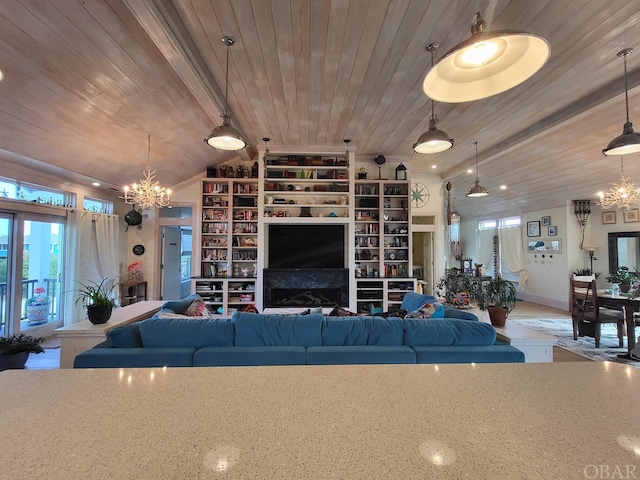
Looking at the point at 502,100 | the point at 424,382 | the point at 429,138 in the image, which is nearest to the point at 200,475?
the point at 424,382

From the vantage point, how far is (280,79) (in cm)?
315

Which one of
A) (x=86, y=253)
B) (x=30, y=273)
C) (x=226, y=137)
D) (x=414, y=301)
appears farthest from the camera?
(x=86, y=253)

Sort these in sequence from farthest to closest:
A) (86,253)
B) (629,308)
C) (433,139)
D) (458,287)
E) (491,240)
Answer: (491,240) → (86,253) → (629,308) → (458,287) → (433,139)

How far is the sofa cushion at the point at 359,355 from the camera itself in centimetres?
Answer: 206

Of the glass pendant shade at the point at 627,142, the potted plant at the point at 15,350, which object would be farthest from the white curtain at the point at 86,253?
the glass pendant shade at the point at 627,142

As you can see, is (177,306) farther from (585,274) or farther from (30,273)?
(585,274)

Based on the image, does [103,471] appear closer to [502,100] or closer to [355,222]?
[502,100]

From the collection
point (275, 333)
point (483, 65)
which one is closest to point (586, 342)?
point (275, 333)

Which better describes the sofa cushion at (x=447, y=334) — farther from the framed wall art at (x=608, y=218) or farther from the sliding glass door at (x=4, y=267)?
the framed wall art at (x=608, y=218)

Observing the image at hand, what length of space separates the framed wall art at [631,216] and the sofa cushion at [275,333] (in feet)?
24.4

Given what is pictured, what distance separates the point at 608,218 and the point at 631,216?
41cm

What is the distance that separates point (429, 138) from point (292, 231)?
11.5 ft

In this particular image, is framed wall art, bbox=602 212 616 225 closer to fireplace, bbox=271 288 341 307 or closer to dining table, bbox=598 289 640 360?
dining table, bbox=598 289 640 360

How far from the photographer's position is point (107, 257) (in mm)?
5289
